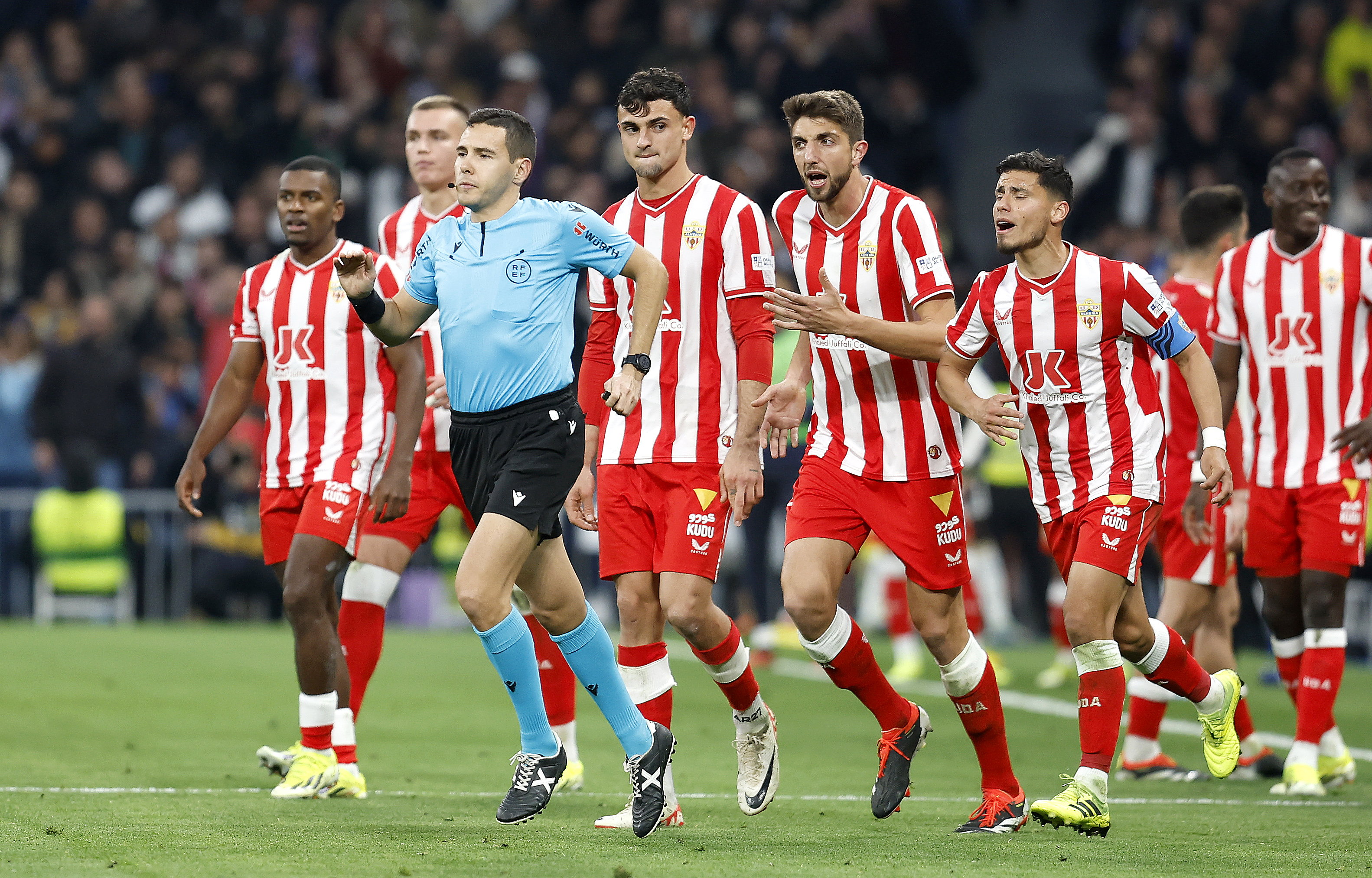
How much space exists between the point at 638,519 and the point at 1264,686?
766cm

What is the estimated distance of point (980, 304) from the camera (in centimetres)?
664

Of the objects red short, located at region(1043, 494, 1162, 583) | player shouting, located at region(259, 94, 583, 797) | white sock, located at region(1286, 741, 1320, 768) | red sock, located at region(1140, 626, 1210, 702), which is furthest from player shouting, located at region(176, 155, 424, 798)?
white sock, located at region(1286, 741, 1320, 768)

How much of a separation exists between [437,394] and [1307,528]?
386 centimetres

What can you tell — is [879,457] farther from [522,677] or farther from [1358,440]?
[1358,440]

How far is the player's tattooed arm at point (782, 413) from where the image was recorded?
255 inches

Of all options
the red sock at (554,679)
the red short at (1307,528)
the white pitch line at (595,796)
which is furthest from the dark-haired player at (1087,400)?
the red sock at (554,679)

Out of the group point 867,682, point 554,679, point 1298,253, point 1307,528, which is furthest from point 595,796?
point 1298,253

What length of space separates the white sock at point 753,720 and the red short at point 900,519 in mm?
635

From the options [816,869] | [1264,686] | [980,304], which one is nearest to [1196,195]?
[980,304]

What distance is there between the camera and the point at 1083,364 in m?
6.52

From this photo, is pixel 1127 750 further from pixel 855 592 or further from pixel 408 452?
pixel 855 592

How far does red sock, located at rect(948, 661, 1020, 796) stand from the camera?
6.63 m

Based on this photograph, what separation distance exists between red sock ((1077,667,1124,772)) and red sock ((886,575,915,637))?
6086mm

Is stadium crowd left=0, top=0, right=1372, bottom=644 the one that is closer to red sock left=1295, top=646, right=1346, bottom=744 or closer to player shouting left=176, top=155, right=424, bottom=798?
red sock left=1295, top=646, right=1346, bottom=744
